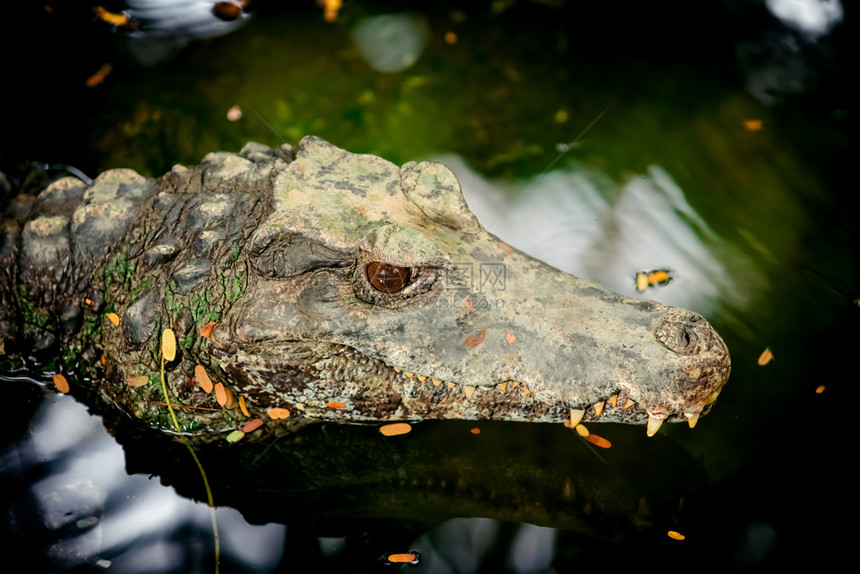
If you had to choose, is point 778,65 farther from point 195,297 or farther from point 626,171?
point 195,297

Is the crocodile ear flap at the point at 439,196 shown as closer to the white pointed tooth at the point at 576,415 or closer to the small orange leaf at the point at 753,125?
the white pointed tooth at the point at 576,415

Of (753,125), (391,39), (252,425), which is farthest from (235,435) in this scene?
(753,125)

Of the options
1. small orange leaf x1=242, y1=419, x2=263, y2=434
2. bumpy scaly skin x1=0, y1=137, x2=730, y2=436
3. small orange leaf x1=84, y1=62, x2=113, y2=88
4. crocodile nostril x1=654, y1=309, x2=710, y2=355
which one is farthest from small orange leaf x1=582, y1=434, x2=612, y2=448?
small orange leaf x1=84, y1=62, x2=113, y2=88

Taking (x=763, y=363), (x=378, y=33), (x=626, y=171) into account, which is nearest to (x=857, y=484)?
(x=763, y=363)

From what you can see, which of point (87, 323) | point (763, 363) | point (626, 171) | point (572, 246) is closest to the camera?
point (87, 323)

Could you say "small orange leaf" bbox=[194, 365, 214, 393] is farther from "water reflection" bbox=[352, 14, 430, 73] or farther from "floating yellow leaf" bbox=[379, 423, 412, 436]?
"water reflection" bbox=[352, 14, 430, 73]

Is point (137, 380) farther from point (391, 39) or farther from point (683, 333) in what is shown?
point (391, 39)
